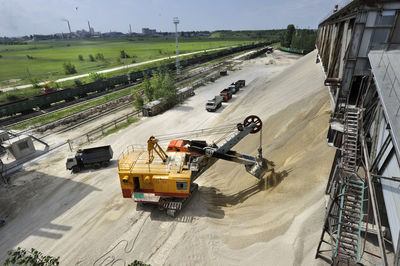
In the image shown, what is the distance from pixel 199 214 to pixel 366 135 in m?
11.2

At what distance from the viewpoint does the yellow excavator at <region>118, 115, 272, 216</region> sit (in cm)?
1567

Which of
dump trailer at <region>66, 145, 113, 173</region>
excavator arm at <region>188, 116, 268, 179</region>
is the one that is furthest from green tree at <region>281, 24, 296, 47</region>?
dump trailer at <region>66, 145, 113, 173</region>

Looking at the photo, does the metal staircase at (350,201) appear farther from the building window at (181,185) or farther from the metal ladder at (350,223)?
the building window at (181,185)

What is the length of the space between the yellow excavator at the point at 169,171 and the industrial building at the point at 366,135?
6.79 m

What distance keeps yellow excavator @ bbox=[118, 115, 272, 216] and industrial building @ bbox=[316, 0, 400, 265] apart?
6793 millimetres

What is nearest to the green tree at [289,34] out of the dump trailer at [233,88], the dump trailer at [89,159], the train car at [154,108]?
the dump trailer at [233,88]

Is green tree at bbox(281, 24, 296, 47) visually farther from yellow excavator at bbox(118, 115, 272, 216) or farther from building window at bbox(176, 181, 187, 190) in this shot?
building window at bbox(176, 181, 187, 190)

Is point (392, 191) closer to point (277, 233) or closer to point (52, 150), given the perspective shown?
point (277, 233)

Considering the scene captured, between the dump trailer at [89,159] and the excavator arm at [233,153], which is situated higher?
the excavator arm at [233,153]

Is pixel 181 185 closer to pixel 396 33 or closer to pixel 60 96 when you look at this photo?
pixel 396 33

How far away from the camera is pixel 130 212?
16.5 m

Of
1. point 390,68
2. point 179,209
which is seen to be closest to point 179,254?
point 179,209

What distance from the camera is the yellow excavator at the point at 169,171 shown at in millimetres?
15672

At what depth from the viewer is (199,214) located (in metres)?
16.0
